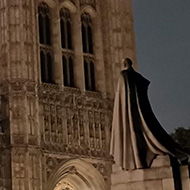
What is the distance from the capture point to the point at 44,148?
90.4 ft

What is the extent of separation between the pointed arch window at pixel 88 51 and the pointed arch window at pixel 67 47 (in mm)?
717

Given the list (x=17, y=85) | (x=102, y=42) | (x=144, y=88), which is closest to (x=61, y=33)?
(x=102, y=42)

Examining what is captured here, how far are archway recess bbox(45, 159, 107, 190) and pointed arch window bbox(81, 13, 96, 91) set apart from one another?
355 centimetres

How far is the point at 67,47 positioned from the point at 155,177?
21.3 m

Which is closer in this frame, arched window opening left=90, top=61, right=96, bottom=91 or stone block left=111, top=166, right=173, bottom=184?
stone block left=111, top=166, right=173, bottom=184

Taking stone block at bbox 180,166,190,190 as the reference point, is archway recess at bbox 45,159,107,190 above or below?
above

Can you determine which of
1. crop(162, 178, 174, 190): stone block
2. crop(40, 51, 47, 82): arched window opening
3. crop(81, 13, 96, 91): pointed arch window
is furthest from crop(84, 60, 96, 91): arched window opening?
crop(162, 178, 174, 190): stone block

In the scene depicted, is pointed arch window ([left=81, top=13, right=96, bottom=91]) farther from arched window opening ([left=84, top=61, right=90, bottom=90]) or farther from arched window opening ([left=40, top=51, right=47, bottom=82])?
arched window opening ([left=40, top=51, right=47, bottom=82])

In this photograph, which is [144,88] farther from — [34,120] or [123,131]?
[34,120]

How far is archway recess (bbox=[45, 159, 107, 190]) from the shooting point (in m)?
28.6

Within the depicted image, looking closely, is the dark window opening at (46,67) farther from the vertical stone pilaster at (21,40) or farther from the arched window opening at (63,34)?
the arched window opening at (63,34)

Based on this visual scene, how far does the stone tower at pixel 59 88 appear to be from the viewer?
27.0 meters

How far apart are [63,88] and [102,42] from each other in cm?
360

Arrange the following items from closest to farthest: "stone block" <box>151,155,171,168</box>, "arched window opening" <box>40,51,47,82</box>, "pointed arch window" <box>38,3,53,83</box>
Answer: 1. "stone block" <box>151,155,171,168</box>
2. "arched window opening" <box>40,51,47,82</box>
3. "pointed arch window" <box>38,3,53,83</box>
